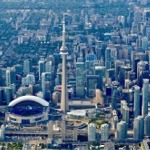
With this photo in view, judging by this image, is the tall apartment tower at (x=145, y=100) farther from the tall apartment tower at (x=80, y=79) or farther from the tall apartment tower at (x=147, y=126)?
the tall apartment tower at (x=80, y=79)

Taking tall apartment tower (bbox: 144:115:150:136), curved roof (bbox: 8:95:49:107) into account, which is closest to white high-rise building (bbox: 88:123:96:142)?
tall apartment tower (bbox: 144:115:150:136)

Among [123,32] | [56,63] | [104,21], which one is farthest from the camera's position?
[104,21]

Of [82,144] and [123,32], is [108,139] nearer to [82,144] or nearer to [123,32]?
[82,144]

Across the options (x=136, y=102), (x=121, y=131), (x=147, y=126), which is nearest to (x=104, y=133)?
(x=121, y=131)

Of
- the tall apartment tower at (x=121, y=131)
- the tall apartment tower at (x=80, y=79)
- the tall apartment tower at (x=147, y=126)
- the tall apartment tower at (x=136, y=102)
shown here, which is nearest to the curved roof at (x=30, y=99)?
the tall apartment tower at (x=80, y=79)

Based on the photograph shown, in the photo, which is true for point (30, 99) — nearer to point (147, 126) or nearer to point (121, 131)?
point (121, 131)

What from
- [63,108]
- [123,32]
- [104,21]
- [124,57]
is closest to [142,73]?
[124,57]

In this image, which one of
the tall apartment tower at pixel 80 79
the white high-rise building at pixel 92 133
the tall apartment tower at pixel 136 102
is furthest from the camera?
the tall apartment tower at pixel 80 79
